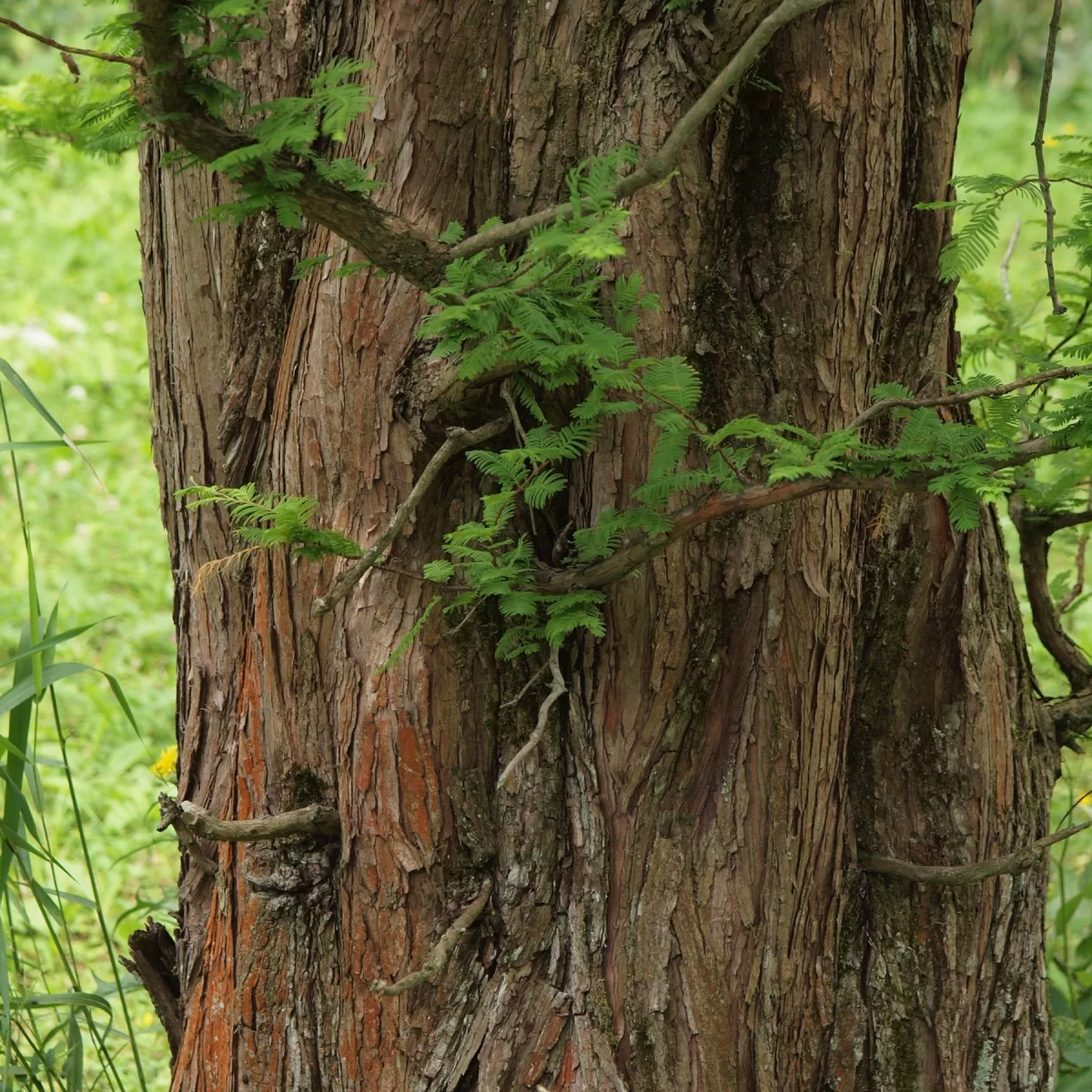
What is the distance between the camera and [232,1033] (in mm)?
2102

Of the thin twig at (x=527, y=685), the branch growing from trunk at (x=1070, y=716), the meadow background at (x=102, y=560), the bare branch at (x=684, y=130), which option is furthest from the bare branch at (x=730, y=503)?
the branch growing from trunk at (x=1070, y=716)

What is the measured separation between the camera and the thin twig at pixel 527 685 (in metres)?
1.94

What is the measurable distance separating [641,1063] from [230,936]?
0.78 meters

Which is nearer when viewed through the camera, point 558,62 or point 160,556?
point 558,62

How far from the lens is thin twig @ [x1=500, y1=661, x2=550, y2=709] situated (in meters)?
1.94

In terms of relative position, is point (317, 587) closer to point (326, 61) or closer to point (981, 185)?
point (326, 61)

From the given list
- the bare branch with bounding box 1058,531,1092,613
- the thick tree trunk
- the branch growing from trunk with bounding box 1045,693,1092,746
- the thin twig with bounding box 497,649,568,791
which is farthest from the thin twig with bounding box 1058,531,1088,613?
the thin twig with bounding box 497,649,568,791

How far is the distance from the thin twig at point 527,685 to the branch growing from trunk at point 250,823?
0.37 meters

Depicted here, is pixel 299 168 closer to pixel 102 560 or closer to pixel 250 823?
pixel 250 823

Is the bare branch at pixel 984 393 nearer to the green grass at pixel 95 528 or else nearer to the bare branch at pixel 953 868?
the bare branch at pixel 953 868

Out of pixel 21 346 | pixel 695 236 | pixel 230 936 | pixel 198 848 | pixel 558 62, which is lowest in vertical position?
pixel 230 936

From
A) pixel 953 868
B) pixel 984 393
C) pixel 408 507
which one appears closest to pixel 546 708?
pixel 408 507

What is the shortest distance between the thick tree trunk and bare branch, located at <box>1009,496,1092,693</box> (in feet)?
1.03

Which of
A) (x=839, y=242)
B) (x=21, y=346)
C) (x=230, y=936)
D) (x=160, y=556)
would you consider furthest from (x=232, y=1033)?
(x=21, y=346)
